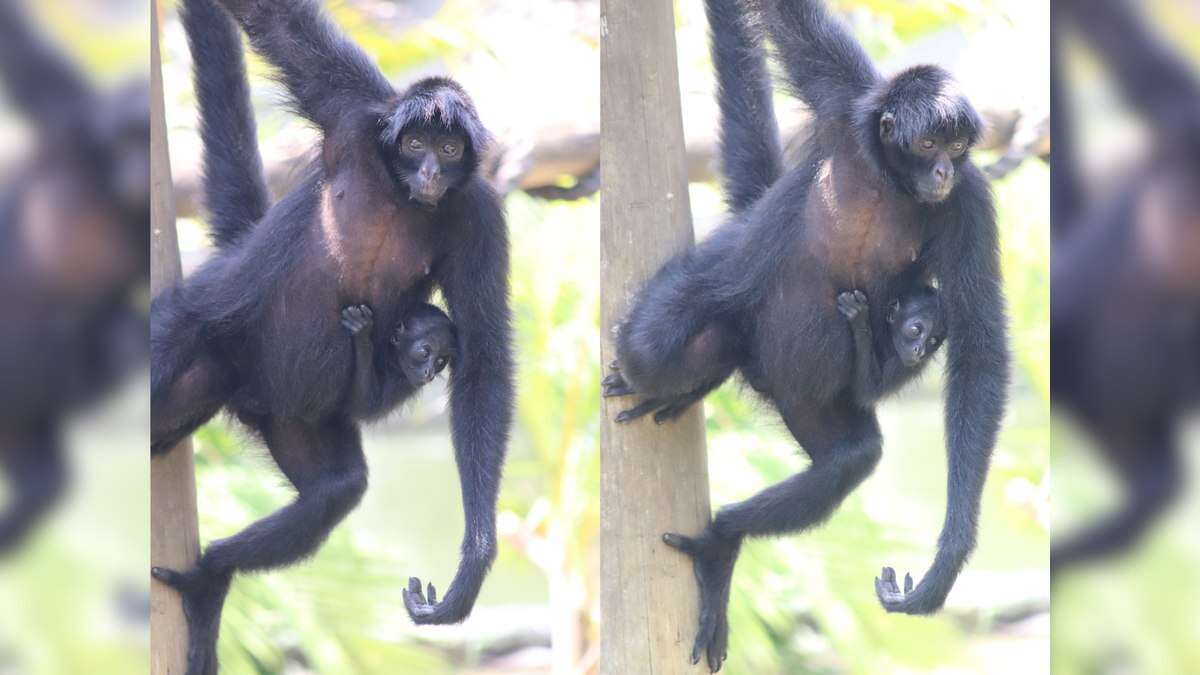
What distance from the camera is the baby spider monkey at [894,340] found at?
5.14 m

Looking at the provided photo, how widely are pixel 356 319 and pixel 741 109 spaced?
6.89 feet

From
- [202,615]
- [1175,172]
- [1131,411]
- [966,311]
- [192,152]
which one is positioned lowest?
[202,615]

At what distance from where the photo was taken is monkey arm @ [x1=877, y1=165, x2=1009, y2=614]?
201 inches

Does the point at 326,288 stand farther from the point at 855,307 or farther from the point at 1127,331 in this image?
the point at 1127,331

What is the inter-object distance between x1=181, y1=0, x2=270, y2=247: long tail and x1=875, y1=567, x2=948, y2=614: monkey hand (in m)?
3.31

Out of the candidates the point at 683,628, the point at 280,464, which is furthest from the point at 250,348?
the point at 683,628

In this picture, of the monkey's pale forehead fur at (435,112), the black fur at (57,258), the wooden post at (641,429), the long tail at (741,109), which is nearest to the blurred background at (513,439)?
the long tail at (741,109)

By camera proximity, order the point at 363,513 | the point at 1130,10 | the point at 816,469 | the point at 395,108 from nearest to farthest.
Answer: the point at 1130,10, the point at 395,108, the point at 816,469, the point at 363,513

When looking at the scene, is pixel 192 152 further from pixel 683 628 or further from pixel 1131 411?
pixel 1131 411

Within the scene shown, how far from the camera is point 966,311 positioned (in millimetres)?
5176

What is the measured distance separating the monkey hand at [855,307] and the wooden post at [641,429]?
0.83 m

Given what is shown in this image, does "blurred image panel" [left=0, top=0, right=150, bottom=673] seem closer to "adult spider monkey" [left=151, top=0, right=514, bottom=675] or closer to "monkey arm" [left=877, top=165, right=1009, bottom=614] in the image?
"adult spider monkey" [left=151, top=0, right=514, bottom=675]

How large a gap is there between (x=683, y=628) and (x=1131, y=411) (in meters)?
4.49

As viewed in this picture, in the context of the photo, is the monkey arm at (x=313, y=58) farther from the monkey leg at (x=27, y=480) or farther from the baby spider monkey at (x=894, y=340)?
the monkey leg at (x=27, y=480)
